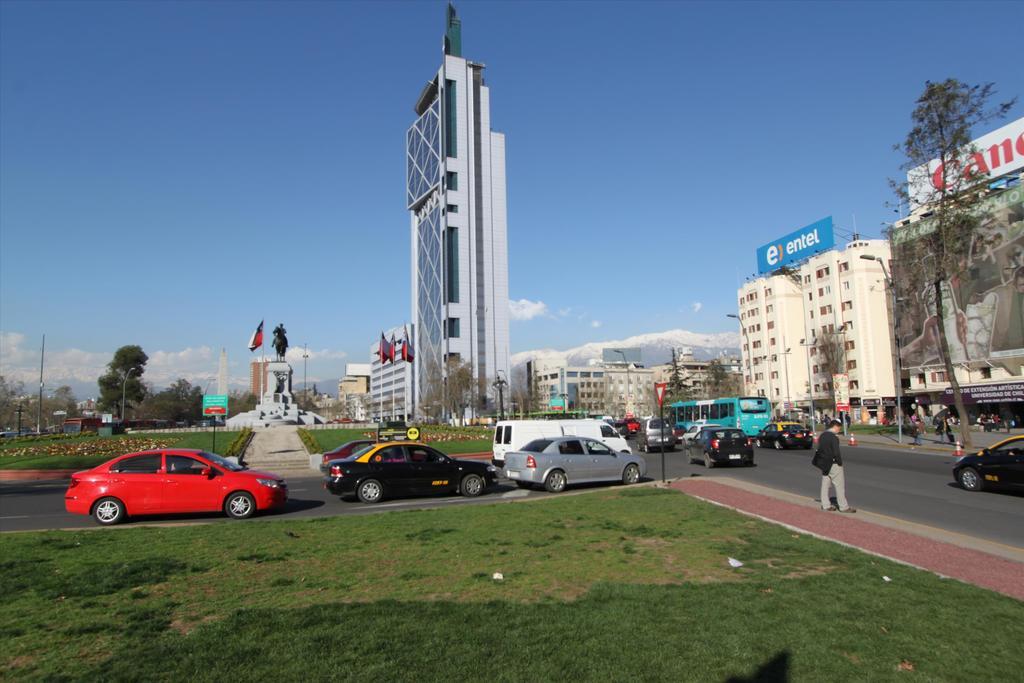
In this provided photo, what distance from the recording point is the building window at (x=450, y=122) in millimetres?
142125

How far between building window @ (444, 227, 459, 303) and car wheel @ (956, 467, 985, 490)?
407 feet

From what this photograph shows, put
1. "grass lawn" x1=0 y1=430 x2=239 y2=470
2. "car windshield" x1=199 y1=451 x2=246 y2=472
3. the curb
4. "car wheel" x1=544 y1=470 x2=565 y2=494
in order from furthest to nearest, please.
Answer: "grass lawn" x1=0 y1=430 x2=239 y2=470 < the curb < "car wheel" x1=544 y1=470 x2=565 y2=494 < "car windshield" x1=199 y1=451 x2=246 y2=472

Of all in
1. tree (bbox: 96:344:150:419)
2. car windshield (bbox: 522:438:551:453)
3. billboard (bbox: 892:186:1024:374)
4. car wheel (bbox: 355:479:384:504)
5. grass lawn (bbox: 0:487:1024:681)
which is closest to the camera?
grass lawn (bbox: 0:487:1024:681)

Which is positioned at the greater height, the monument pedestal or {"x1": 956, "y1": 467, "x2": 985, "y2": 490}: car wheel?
the monument pedestal

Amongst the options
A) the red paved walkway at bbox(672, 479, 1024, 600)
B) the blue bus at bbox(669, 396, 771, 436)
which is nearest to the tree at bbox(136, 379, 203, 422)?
the blue bus at bbox(669, 396, 771, 436)

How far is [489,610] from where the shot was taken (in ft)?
20.4

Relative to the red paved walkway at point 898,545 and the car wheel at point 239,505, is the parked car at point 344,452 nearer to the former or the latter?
the car wheel at point 239,505

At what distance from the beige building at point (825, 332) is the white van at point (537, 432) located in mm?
48626

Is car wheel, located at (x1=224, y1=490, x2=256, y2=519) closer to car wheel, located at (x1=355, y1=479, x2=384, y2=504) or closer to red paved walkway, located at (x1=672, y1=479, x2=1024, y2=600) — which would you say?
car wheel, located at (x1=355, y1=479, x2=384, y2=504)

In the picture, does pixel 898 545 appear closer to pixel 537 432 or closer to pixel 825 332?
pixel 537 432

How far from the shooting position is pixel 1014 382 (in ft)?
173

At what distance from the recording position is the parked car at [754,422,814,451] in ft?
114

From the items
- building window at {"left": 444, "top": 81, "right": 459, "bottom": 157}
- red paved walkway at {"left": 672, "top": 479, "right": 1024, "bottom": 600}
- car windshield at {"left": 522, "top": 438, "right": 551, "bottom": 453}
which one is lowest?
red paved walkway at {"left": 672, "top": 479, "right": 1024, "bottom": 600}

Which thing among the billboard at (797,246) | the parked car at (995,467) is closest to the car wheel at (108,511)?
the parked car at (995,467)
